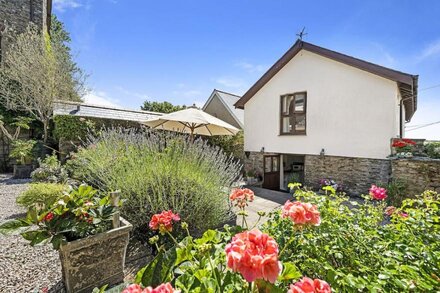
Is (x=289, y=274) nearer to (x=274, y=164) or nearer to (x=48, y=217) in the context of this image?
(x=48, y=217)

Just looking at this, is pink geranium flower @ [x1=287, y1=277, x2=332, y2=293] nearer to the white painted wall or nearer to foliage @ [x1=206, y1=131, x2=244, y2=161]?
the white painted wall

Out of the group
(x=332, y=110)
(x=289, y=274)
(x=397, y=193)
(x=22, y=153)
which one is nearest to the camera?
(x=289, y=274)

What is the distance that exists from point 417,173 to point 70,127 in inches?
474

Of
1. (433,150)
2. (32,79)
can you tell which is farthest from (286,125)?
(32,79)

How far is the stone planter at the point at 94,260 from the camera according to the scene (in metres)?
1.98

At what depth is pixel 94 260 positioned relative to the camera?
2.12 m

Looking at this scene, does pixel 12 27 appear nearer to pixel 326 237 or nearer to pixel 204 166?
pixel 204 166

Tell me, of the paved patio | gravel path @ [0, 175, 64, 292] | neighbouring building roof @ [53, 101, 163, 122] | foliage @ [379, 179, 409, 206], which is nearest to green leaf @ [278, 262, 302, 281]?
gravel path @ [0, 175, 64, 292]

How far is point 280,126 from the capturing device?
9.23m

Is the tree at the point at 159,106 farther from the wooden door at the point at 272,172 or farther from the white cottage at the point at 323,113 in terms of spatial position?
the wooden door at the point at 272,172

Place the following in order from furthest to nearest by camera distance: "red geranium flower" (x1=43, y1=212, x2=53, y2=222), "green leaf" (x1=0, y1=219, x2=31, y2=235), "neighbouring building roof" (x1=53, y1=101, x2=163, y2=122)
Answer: "neighbouring building roof" (x1=53, y1=101, x2=163, y2=122) → "red geranium flower" (x1=43, y1=212, x2=53, y2=222) → "green leaf" (x1=0, y1=219, x2=31, y2=235)

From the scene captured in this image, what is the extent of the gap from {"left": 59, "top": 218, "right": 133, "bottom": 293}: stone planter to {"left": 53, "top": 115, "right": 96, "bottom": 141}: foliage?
7336 millimetres

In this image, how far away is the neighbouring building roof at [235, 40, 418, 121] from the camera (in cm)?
646

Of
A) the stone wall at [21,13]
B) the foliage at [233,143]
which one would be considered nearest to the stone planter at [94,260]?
the foliage at [233,143]
